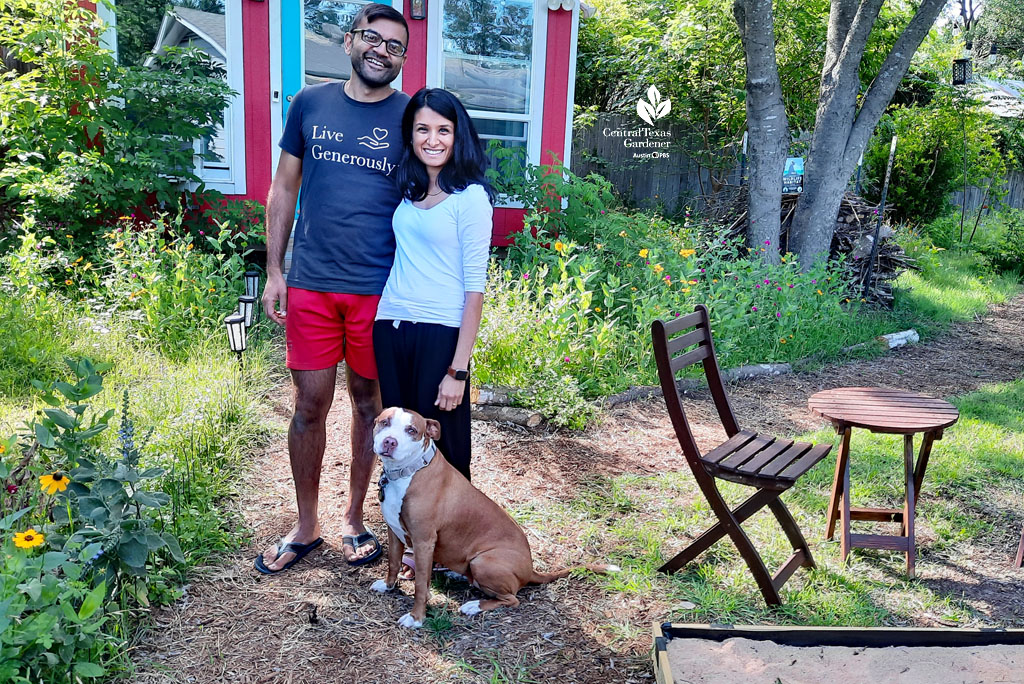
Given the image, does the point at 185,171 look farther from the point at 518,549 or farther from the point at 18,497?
the point at 518,549

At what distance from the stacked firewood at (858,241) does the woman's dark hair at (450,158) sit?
21.7ft

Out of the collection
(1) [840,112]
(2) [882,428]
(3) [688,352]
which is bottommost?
(2) [882,428]

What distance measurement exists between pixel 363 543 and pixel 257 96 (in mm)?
5584

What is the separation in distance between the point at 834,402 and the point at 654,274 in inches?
126

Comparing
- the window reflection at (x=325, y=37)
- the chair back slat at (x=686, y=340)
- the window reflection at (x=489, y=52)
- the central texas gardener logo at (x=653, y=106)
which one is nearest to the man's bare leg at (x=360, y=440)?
the chair back slat at (x=686, y=340)

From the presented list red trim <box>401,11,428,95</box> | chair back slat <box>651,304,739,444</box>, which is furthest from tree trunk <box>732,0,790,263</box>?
chair back slat <box>651,304,739,444</box>

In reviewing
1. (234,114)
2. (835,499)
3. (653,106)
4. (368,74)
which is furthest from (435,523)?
(653,106)

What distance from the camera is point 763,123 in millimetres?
8305

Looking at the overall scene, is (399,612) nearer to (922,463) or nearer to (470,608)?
(470,608)

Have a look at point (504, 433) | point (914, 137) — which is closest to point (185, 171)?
point (504, 433)

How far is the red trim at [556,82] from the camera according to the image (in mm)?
8938

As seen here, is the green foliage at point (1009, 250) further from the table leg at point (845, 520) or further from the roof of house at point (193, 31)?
the roof of house at point (193, 31)

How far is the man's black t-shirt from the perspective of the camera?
3.11 m

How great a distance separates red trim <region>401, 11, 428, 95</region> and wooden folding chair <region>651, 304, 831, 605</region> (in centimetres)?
580
